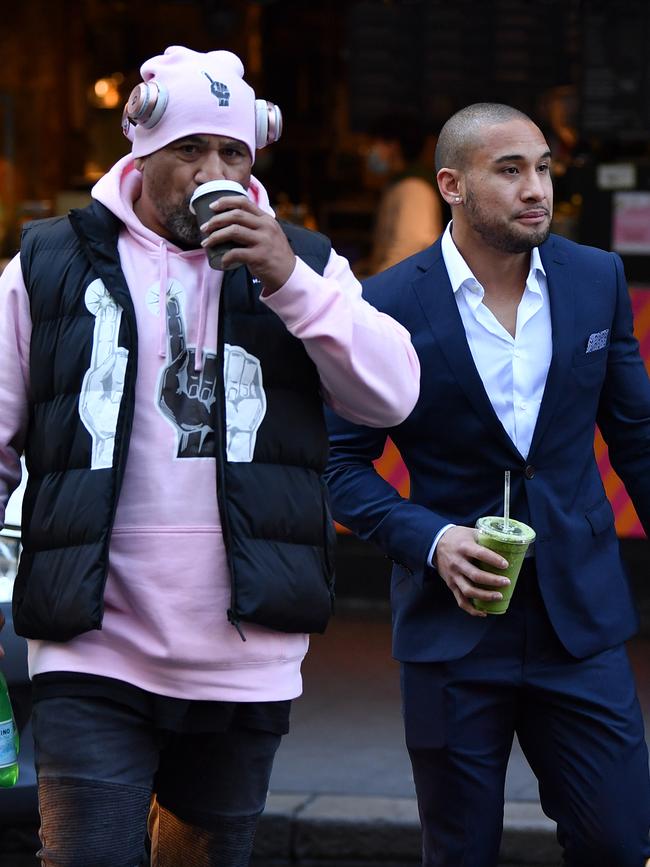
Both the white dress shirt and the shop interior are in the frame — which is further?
the shop interior

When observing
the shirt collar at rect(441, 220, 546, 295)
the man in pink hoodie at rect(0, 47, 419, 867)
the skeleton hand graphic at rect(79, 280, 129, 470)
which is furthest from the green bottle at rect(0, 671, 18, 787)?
the shirt collar at rect(441, 220, 546, 295)

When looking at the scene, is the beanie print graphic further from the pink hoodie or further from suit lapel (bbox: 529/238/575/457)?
suit lapel (bbox: 529/238/575/457)

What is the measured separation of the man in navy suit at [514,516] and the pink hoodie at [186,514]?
571 mm

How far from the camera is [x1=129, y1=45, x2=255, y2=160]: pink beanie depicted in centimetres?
335

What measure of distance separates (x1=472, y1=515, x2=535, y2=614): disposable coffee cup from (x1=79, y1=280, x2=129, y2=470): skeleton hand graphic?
0.82 m

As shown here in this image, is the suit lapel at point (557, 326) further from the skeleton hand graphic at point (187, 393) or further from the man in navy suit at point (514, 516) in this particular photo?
the skeleton hand graphic at point (187, 393)

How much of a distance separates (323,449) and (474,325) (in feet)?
2.31

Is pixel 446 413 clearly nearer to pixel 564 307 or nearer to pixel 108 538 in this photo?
pixel 564 307

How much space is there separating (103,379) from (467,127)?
1188 mm

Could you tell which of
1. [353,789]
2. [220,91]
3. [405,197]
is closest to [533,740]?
[220,91]

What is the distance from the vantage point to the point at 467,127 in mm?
4070

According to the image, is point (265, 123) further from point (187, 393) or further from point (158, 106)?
point (187, 393)

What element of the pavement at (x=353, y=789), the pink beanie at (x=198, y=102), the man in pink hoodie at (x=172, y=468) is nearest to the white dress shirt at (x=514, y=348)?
the man in pink hoodie at (x=172, y=468)

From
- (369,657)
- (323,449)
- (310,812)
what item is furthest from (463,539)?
(369,657)
